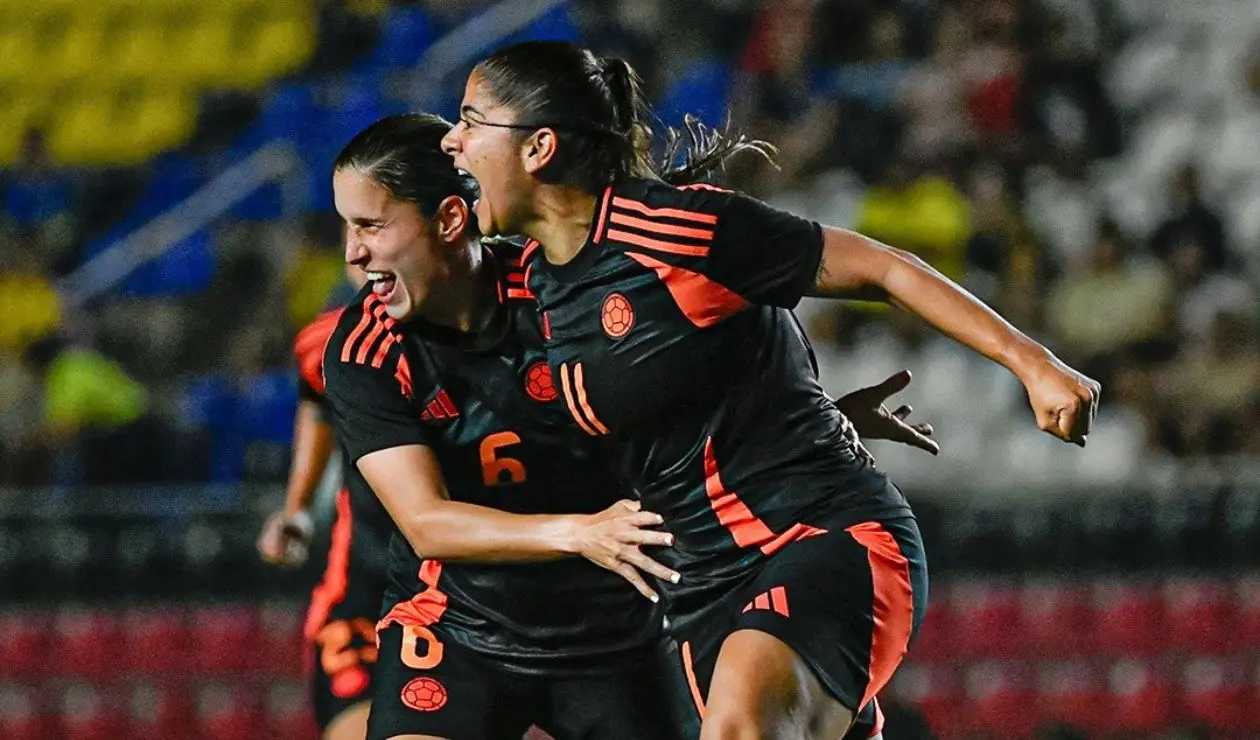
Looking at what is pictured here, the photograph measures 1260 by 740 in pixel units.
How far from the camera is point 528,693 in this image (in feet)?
13.8

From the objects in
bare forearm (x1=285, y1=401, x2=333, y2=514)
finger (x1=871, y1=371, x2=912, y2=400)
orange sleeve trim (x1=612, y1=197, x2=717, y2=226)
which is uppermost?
orange sleeve trim (x1=612, y1=197, x2=717, y2=226)

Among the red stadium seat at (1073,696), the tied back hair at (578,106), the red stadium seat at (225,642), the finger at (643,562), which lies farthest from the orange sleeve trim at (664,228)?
the red stadium seat at (225,642)

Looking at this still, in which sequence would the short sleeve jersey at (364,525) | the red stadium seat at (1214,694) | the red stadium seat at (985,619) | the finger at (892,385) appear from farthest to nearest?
the red stadium seat at (985,619) → the red stadium seat at (1214,694) → the short sleeve jersey at (364,525) → the finger at (892,385)

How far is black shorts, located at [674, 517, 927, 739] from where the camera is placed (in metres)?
3.61

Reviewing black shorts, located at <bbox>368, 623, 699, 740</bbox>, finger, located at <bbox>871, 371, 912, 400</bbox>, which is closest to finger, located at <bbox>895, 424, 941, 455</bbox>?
finger, located at <bbox>871, 371, 912, 400</bbox>

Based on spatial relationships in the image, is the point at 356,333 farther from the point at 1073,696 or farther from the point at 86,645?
the point at 86,645

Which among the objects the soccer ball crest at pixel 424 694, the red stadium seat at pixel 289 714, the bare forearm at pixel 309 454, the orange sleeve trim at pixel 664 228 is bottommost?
the red stadium seat at pixel 289 714

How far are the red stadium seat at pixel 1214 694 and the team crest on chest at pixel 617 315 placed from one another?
17.2ft

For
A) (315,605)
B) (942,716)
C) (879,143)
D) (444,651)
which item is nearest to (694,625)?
(444,651)

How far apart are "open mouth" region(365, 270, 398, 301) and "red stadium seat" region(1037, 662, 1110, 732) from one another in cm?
495

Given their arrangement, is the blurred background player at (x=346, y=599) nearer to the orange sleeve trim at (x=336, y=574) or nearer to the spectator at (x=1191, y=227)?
the orange sleeve trim at (x=336, y=574)

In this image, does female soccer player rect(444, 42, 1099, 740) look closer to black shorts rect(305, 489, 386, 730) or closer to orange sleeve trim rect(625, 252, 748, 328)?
orange sleeve trim rect(625, 252, 748, 328)

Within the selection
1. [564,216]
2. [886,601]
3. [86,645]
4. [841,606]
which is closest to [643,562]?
[841,606]

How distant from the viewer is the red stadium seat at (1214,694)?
27.3 feet
